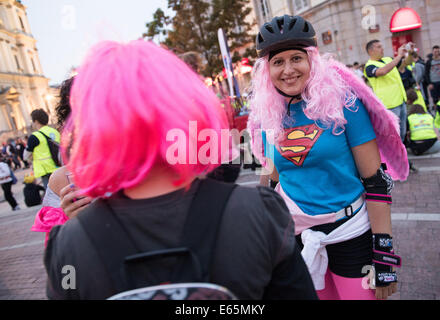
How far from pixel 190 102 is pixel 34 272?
15.3 feet

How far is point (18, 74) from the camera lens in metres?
41.9

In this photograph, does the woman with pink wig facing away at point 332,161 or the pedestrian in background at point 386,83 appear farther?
the pedestrian in background at point 386,83

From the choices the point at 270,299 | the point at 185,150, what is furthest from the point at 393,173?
the point at 185,150

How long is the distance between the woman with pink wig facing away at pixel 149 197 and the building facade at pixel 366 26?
657 inches

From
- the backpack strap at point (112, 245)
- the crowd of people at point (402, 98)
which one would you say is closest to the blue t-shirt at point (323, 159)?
the backpack strap at point (112, 245)

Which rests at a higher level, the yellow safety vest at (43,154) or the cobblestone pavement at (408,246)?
the yellow safety vest at (43,154)

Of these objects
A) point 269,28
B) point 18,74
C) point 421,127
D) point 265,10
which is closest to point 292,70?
point 269,28

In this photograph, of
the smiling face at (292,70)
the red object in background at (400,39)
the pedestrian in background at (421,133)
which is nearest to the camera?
the smiling face at (292,70)

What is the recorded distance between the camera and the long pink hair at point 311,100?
1562 millimetres

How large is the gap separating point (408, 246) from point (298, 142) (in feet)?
7.30

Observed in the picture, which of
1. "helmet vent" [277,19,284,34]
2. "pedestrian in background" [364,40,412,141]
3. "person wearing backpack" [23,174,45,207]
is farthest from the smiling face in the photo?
"person wearing backpack" [23,174,45,207]

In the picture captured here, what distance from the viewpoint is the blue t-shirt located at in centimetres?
157

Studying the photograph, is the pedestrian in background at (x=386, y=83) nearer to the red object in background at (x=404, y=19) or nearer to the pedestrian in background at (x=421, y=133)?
the pedestrian in background at (x=421, y=133)

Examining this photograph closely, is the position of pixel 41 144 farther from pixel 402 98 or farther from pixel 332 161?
pixel 402 98
